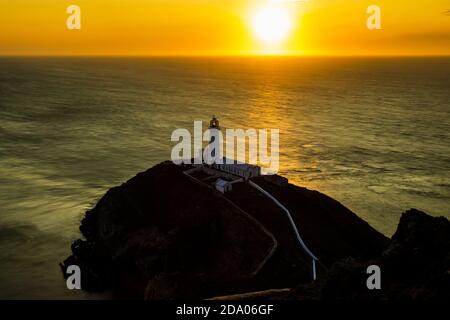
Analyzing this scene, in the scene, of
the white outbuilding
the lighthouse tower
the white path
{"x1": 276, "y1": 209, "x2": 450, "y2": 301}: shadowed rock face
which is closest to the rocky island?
{"x1": 276, "y1": 209, "x2": 450, "y2": 301}: shadowed rock face

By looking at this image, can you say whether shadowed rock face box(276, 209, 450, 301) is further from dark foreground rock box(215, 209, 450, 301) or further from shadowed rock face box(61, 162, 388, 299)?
shadowed rock face box(61, 162, 388, 299)

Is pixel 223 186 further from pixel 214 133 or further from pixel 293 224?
pixel 214 133

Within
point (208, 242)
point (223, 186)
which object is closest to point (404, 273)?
point (208, 242)

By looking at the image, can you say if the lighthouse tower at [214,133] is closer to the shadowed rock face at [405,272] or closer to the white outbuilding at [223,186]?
the white outbuilding at [223,186]

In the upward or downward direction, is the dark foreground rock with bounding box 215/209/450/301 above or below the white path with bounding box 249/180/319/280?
above

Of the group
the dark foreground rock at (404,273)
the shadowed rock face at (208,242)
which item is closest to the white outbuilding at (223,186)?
the shadowed rock face at (208,242)

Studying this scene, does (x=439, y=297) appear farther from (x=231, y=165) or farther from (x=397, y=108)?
(x=397, y=108)
